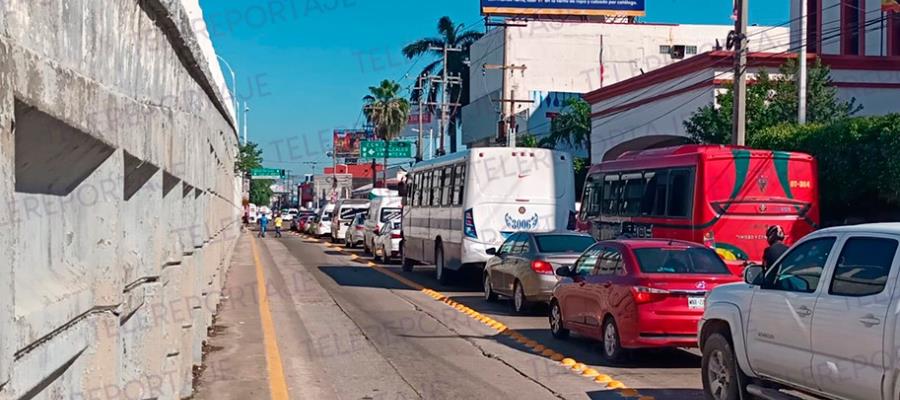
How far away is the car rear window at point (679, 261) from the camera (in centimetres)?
1178

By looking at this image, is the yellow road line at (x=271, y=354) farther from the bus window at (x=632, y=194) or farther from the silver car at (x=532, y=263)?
the bus window at (x=632, y=194)

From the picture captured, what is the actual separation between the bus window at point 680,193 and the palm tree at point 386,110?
50204mm

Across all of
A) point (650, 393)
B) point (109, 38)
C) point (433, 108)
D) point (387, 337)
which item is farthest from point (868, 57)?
point (433, 108)

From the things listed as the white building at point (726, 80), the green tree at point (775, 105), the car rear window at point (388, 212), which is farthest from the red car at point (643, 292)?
the car rear window at point (388, 212)

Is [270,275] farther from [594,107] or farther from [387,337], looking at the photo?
[594,107]

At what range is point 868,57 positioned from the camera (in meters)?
31.4

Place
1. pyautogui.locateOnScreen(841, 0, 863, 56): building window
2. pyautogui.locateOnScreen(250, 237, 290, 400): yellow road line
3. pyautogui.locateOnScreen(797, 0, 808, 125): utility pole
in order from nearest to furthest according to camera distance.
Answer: pyautogui.locateOnScreen(250, 237, 290, 400): yellow road line < pyautogui.locateOnScreen(797, 0, 808, 125): utility pole < pyautogui.locateOnScreen(841, 0, 863, 56): building window

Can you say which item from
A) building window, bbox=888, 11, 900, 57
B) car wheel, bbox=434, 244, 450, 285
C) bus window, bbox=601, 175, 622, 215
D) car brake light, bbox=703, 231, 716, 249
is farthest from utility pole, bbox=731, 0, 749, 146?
building window, bbox=888, 11, 900, 57

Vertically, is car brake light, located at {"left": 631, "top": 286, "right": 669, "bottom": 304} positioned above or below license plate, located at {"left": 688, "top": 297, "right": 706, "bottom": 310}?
above

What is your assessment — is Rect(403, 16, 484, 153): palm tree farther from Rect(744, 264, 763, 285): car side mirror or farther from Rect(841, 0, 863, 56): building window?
Rect(744, 264, 763, 285): car side mirror

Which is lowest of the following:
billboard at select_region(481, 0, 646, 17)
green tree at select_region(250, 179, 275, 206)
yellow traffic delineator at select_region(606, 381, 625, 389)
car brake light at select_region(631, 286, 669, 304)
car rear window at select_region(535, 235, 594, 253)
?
yellow traffic delineator at select_region(606, 381, 625, 389)

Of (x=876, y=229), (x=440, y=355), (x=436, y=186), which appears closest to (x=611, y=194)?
(x=436, y=186)

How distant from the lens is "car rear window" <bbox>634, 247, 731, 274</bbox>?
11776 mm

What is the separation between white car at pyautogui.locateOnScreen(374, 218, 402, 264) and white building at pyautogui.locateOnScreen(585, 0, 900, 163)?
9.72 m
